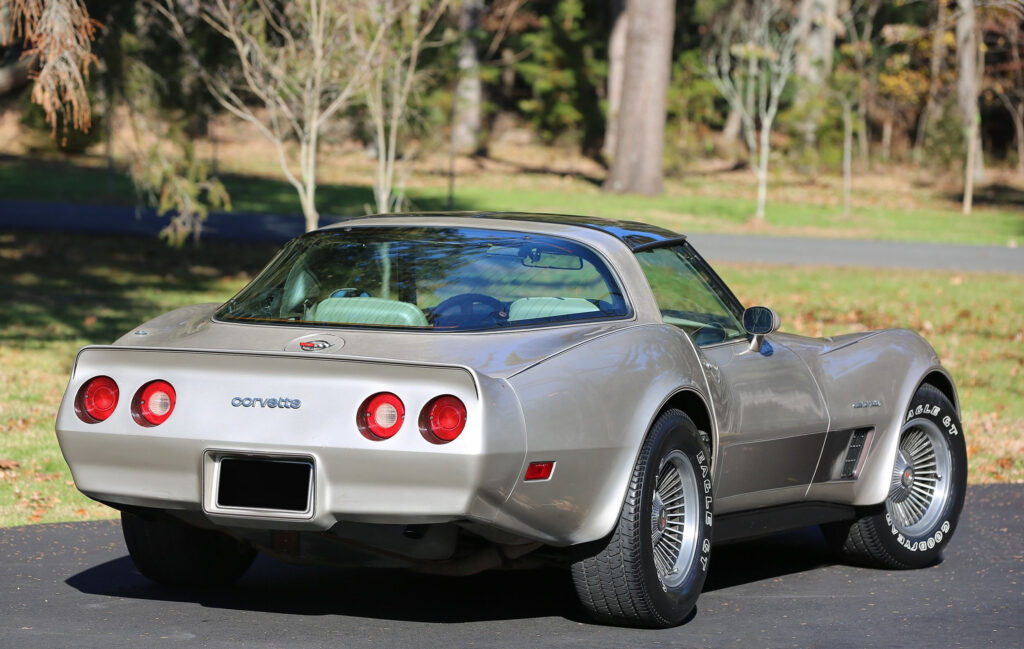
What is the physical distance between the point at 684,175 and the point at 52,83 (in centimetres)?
4031

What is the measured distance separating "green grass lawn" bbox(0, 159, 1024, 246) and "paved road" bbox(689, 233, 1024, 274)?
2.95m

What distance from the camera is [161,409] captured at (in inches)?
191

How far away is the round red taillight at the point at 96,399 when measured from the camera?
4.93 metres

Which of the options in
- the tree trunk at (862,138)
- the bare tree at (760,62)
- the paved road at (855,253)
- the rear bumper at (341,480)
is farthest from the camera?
the tree trunk at (862,138)

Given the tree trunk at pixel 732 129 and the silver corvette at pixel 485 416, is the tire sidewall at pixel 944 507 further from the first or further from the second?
the tree trunk at pixel 732 129

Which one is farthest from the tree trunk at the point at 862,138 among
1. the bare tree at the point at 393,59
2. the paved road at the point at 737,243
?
the bare tree at the point at 393,59

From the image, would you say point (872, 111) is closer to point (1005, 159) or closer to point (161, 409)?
point (1005, 159)

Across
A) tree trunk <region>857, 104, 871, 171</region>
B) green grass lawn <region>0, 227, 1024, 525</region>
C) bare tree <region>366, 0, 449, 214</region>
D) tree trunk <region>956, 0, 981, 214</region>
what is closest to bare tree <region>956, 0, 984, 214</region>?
tree trunk <region>956, 0, 981, 214</region>

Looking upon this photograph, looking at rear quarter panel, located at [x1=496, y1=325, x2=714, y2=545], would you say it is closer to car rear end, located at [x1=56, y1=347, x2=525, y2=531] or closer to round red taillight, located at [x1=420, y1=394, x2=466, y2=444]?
car rear end, located at [x1=56, y1=347, x2=525, y2=531]

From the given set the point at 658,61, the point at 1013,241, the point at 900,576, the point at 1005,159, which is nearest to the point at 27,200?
the point at 658,61

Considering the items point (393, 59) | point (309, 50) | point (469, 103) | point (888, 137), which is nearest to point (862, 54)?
point (888, 137)

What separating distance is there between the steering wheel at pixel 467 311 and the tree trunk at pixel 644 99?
33007mm

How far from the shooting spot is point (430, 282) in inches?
219

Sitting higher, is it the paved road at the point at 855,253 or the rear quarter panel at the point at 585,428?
the rear quarter panel at the point at 585,428
